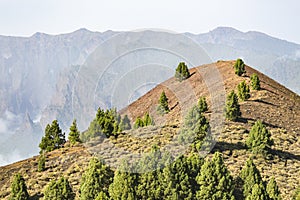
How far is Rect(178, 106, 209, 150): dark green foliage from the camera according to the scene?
40062 mm

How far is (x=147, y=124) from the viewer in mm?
49188

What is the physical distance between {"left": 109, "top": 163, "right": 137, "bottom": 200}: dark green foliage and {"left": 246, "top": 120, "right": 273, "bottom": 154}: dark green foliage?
15.2m

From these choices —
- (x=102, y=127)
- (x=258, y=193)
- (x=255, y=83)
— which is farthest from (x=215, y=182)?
(x=255, y=83)

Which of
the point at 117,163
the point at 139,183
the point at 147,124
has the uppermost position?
the point at 147,124

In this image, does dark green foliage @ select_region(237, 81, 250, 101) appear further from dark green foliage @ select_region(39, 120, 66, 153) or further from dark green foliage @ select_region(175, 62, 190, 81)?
dark green foliage @ select_region(39, 120, 66, 153)

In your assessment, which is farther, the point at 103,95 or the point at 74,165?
the point at 74,165

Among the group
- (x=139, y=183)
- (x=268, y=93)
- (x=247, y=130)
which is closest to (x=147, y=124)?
(x=247, y=130)

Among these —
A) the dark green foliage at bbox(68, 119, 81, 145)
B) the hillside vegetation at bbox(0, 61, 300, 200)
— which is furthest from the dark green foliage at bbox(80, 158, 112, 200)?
the dark green foliage at bbox(68, 119, 81, 145)

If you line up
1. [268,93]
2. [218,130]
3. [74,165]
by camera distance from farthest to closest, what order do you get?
[268,93] < [218,130] < [74,165]

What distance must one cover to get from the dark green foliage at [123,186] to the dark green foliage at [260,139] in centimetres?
1525

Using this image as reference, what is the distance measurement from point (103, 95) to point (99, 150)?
8879 millimetres

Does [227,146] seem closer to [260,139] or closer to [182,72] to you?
[260,139]

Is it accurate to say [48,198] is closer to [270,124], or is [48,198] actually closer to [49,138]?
[49,138]

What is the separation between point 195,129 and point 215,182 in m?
9.34
